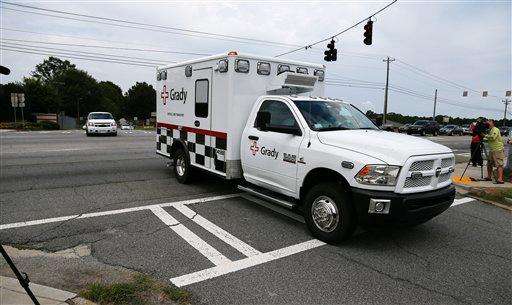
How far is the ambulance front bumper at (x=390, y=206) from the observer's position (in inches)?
179

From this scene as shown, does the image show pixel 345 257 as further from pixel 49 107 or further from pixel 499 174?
pixel 49 107

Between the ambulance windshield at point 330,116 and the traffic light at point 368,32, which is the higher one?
the traffic light at point 368,32

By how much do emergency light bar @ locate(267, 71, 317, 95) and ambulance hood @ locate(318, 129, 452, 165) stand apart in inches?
75.4

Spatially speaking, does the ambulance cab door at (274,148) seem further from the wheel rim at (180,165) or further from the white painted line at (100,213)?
the wheel rim at (180,165)

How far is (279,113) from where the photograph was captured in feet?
20.4

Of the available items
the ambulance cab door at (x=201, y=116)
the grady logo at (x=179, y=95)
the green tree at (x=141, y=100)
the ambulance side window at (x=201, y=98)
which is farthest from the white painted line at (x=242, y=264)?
the green tree at (x=141, y=100)

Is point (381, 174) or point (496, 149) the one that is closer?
point (381, 174)

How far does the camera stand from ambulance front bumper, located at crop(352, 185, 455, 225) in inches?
179

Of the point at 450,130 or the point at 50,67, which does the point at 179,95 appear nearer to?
the point at 450,130

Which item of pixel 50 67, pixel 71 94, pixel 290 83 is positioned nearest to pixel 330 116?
pixel 290 83

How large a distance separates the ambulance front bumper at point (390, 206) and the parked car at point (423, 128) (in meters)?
41.8

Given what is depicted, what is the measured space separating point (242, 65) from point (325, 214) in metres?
3.13

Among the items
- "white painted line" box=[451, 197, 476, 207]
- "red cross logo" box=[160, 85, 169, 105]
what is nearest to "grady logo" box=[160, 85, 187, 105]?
"red cross logo" box=[160, 85, 169, 105]

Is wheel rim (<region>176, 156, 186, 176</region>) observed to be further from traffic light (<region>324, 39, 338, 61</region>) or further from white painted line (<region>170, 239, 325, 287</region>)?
traffic light (<region>324, 39, 338, 61</region>)
